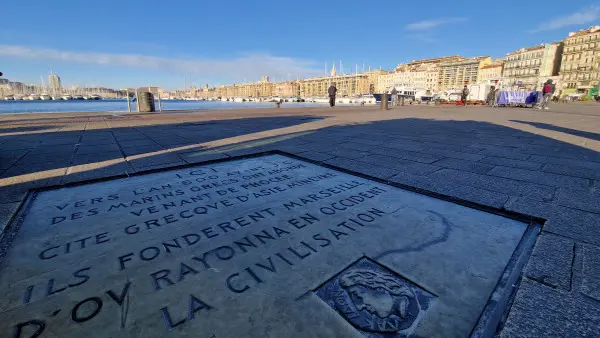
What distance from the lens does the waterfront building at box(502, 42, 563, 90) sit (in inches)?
3231

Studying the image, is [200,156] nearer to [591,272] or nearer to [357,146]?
[357,146]

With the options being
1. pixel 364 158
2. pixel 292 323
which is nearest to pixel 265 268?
pixel 292 323

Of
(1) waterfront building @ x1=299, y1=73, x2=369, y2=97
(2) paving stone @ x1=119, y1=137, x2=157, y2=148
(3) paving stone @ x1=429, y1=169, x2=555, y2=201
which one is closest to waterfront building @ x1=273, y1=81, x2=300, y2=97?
(1) waterfront building @ x1=299, y1=73, x2=369, y2=97

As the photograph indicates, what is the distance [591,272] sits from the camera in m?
1.58

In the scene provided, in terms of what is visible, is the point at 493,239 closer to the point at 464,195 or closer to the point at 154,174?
the point at 464,195

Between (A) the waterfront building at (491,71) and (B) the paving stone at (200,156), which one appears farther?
(A) the waterfront building at (491,71)

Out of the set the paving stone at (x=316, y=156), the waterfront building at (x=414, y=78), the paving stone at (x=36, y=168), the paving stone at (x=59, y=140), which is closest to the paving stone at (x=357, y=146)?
the paving stone at (x=316, y=156)

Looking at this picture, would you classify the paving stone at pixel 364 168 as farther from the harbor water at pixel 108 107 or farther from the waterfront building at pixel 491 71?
the waterfront building at pixel 491 71

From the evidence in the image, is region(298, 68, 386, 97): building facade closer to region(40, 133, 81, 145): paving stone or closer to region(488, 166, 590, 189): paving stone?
region(40, 133, 81, 145): paving stone

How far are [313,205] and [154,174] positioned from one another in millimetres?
2170

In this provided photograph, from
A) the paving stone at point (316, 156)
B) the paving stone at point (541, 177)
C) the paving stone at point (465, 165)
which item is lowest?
the paving stone at point (541, 177)

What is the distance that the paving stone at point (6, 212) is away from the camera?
2155 millimetres

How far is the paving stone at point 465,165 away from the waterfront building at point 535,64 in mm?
94822

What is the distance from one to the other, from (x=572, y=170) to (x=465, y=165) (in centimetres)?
126
